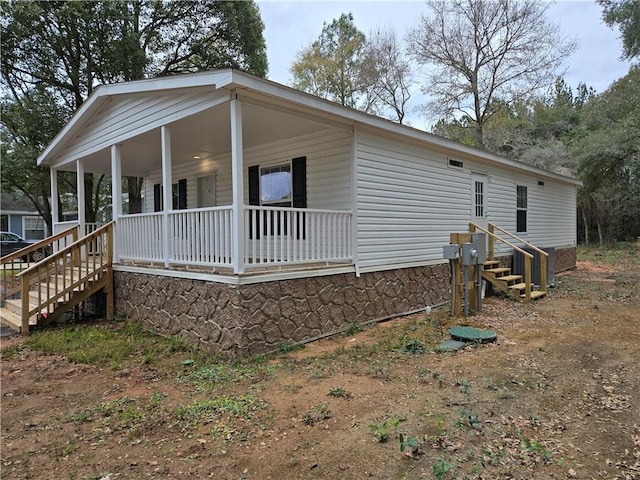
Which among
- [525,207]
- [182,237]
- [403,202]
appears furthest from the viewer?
[525,207]

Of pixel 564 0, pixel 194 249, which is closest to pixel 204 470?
pixel 194 249

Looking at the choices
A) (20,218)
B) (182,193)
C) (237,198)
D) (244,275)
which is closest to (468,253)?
(244,275)

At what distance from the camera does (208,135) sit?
7.31m

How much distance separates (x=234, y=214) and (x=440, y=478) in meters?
3.63

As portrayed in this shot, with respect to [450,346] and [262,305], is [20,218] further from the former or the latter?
[450,346]

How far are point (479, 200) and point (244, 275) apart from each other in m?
6.94

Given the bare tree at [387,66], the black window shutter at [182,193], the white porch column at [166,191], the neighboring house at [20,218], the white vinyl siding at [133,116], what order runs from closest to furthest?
1. the white vinyl siding at [133,116]
2. the white porch column at [166,191]
3. the black window shutter at [182,193]
4. the bare tree at [387,66]
5. the neighboring house at [20,218]

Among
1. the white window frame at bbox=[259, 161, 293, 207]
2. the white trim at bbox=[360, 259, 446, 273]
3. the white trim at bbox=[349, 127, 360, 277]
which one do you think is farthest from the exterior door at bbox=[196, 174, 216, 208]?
the white trim at bbox=[360, 259, 446, 273]

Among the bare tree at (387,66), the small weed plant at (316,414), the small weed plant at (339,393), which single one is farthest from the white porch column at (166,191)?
the bare tree at (387,66)

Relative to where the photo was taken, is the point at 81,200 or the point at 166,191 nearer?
the point at 166,191

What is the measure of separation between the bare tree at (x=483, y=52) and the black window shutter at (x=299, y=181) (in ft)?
57.2

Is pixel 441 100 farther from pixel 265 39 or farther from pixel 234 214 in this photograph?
pixel 234 214

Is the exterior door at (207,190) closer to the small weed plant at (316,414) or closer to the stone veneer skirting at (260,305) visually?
the stone veneer skirting at (260,305)

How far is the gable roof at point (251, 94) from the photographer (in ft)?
16.3
